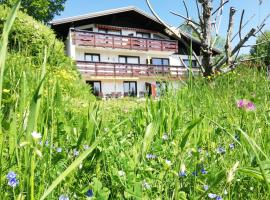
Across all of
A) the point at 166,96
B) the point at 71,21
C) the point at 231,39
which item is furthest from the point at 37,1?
the point at 166,96

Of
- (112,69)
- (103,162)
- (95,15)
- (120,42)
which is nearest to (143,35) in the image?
(120,42)

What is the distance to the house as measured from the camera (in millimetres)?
26359

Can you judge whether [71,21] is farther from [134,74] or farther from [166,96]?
[166,96]

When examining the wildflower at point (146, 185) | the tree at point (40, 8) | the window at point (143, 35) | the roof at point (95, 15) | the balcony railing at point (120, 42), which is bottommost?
the wildflower at point (146, 185)

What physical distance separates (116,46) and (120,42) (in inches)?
22.4

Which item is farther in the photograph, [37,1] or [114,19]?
[37,1]

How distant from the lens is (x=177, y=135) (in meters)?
1.88

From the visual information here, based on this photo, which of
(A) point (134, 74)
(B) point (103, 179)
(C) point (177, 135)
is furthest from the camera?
(A) point (134, 74)

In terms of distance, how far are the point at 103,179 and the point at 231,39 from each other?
209 inches

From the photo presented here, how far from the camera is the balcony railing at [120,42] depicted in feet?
86.6

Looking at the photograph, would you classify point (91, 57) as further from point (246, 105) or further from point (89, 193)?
point (89, 193)

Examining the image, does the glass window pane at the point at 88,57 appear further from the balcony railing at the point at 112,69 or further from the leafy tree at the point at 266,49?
the leafy tree at the point at 266,49

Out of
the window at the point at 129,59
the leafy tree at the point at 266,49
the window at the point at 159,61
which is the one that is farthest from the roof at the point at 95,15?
the leafy tree at the point at 266,49

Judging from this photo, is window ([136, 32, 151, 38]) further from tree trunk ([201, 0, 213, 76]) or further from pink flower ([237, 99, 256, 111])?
pink flower ([237, 99, 256, 111])
